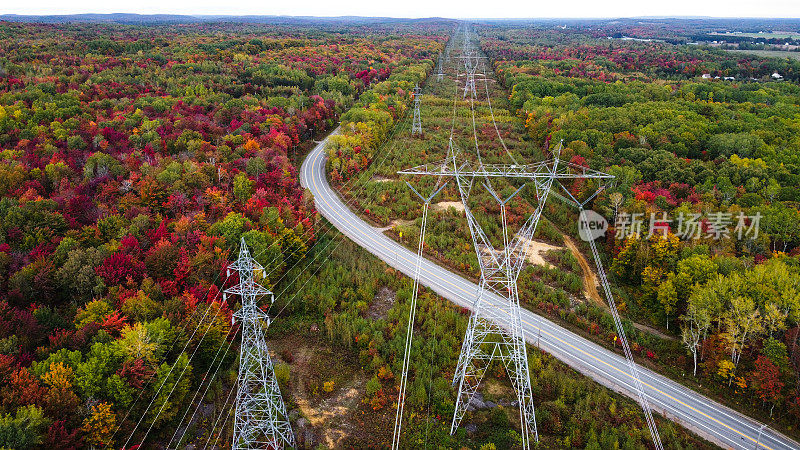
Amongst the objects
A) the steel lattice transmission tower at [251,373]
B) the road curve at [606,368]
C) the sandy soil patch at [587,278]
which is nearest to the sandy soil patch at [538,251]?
the sandy soil patch at [587,278]

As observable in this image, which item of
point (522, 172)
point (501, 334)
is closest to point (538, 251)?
point (522, 172)

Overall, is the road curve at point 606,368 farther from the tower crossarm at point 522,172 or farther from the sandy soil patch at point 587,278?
the tower crossarm at point 522,172

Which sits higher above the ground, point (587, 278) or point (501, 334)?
point (501, 334)

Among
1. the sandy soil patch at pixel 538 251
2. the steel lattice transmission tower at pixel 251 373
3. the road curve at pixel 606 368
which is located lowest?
the road curve at pixel 606 368

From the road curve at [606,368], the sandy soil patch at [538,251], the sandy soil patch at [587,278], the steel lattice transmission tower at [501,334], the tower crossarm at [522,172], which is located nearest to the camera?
the steel lattice transmission tower at [501,334]

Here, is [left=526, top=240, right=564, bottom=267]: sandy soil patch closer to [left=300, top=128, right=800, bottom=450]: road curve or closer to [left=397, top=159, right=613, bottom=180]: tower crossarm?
[left=397, top=159, right=613, bottom=180]: tower crossarm

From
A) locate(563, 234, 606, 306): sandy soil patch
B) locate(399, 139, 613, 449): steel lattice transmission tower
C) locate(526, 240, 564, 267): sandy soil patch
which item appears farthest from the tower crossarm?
locate(563, 234, 606, 306): sandy soil patch

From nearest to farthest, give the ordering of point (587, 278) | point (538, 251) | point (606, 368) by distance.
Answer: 1. point (606, 368)
2. point (587, 278)
3. point (538, 251)

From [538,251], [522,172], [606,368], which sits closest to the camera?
[606,368]

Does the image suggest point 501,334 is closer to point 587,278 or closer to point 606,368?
point 606,368
